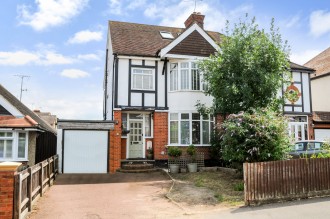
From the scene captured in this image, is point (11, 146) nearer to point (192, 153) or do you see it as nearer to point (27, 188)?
point (27, 188)

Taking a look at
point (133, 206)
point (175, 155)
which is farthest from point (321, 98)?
point (133, 206)

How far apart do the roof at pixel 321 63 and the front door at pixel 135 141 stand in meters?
15.6

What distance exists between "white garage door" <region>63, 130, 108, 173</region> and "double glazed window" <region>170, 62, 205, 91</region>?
16.4 feet

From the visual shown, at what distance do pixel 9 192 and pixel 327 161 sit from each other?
9301mm

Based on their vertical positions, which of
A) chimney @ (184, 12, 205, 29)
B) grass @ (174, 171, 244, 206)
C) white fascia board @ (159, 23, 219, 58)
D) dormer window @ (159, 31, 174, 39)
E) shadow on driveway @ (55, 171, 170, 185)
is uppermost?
chimney @ (184, 12, 205, 29)

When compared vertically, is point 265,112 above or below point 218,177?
above

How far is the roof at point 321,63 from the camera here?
2471 cm

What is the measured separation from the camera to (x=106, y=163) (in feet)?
54.4

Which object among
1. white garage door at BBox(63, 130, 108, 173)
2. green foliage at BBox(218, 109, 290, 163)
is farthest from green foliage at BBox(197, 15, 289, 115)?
Result: white garage door at BBox(63, 130, 108, 173)

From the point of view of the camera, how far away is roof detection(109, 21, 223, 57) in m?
18.2

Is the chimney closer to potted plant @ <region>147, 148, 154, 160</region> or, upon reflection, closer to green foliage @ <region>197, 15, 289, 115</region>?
green foliage @ <region>197, 15, 289, 115</region>

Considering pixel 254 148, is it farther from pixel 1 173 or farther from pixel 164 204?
pixel 1 173

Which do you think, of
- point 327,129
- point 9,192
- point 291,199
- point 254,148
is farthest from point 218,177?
point 327,129

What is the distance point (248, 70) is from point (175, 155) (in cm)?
578
